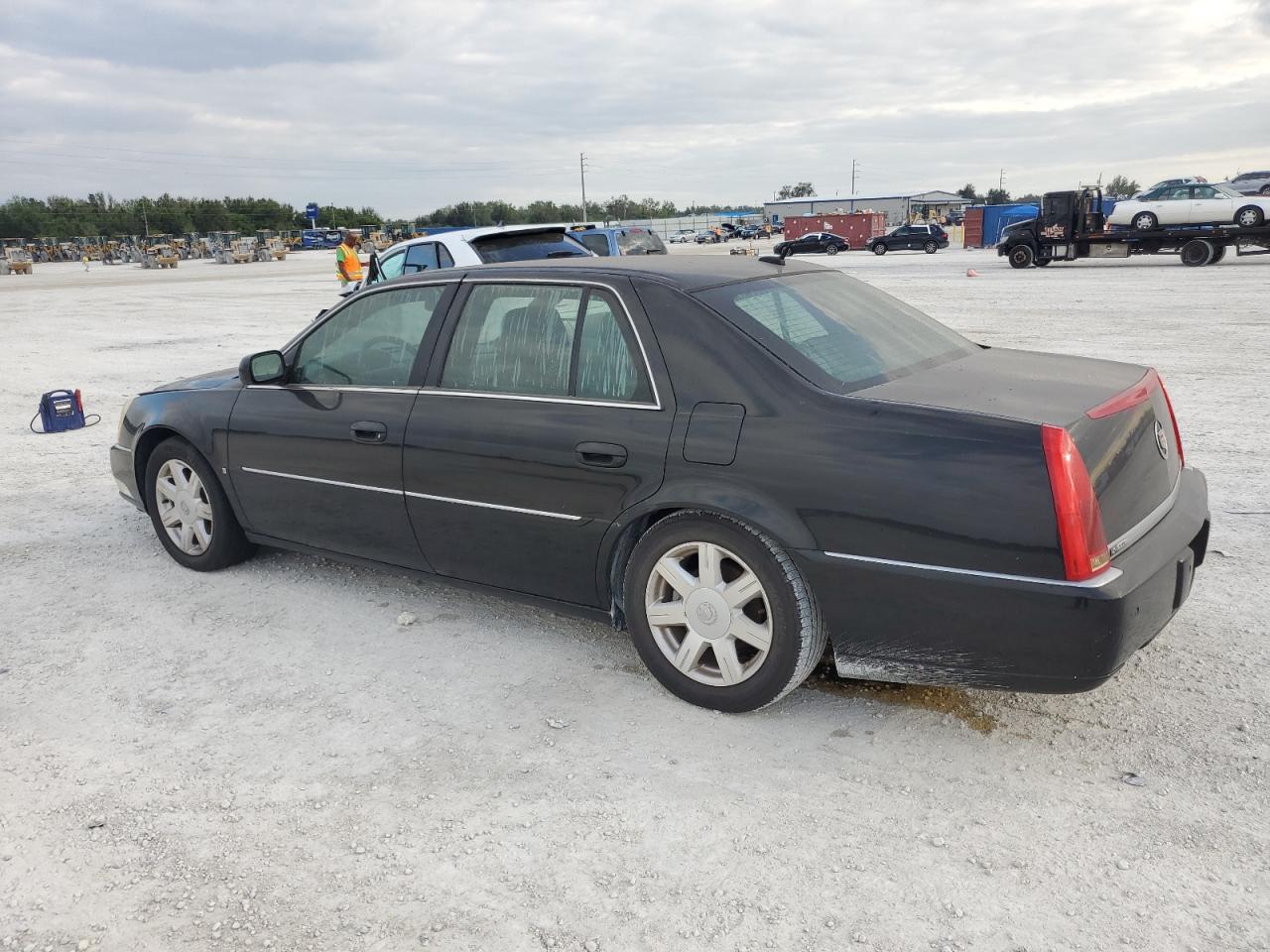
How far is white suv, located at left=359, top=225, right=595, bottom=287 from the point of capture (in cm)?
1038

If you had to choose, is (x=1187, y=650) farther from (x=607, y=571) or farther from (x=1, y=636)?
(x=1, y=636)

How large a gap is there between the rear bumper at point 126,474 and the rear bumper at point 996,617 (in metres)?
3.93

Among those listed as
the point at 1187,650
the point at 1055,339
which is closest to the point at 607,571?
the point at 1187,650

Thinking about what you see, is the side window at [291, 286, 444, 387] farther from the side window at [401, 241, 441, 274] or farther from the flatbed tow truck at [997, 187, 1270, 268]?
the flatbed tow truck at [997, 187, 1270, 268]

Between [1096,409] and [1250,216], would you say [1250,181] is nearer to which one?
[1250,216]

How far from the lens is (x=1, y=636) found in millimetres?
4457

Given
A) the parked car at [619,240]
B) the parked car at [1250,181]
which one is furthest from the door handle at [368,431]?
the parked car at [1250,181]

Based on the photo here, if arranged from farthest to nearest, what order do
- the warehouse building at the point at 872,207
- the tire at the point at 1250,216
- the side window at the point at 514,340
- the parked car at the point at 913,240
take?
the warehouse building at the point at 872,207 → the parked car at the point at 913,240 → the tire at the point at 1250,216 → the side window at the point at 514,340

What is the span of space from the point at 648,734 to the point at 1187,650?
7.04 ft

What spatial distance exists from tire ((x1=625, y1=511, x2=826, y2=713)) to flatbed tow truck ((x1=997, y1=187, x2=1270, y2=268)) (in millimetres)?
27144

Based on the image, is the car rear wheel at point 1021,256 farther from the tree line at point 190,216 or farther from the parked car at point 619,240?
the tree line at point 190,216

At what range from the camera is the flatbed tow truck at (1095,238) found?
2566cm

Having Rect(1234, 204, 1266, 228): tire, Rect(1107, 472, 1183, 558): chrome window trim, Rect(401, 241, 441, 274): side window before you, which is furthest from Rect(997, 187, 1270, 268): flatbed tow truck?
Rect(1107, 472, 1183, 558): chrome window trim

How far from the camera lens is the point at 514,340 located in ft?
13.1
